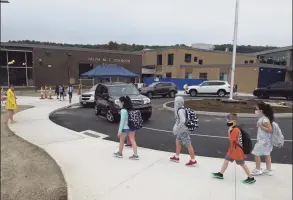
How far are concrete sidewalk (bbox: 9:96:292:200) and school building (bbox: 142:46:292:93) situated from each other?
29.8 m

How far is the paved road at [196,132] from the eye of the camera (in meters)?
6.67

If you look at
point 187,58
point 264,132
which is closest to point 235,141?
point 264,132

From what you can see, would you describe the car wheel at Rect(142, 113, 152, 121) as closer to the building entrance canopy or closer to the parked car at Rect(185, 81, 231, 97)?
the building entrance canopy

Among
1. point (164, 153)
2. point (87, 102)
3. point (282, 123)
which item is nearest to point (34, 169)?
point (164, 153)

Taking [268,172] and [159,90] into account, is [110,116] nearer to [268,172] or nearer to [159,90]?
[268,172]

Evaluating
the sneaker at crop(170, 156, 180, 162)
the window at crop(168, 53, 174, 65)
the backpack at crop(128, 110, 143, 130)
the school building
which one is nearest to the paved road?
the sneaker at crop(170, 156, 180, 162)

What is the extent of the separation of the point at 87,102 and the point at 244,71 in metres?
23.8

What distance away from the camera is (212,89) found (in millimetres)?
26625

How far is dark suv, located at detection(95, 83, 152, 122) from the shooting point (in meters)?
10.4

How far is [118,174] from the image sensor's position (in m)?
4.98

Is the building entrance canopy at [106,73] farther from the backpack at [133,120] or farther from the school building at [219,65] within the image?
the school building at [219,65]

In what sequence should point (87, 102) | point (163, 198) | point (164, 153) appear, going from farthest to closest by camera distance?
point (87, 102) < point (164, 153) < point (163, 198)

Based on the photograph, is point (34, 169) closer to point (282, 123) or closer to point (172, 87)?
point (282, 123)

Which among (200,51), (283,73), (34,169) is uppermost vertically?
(200,51)
